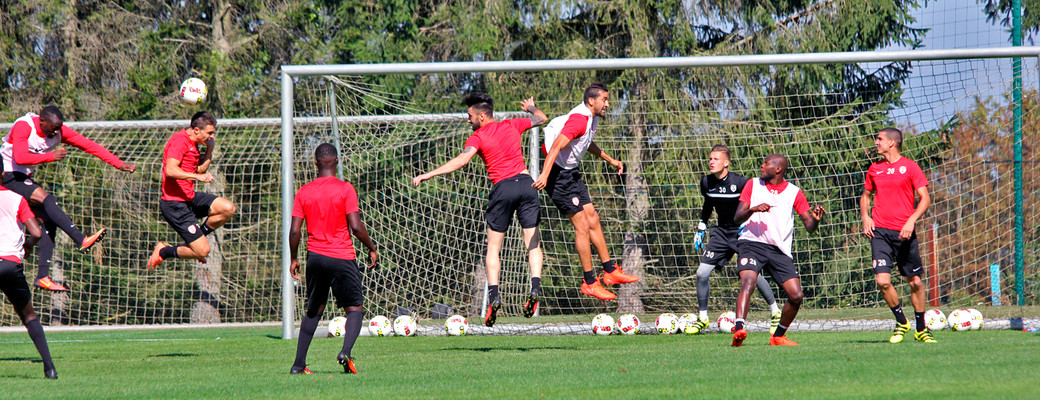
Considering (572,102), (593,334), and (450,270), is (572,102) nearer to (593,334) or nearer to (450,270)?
(450,270)

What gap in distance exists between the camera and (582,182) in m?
9.59

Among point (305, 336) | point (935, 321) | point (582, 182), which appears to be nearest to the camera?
point (305, 336)

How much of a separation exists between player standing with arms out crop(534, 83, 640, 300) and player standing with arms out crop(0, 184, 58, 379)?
459 cm

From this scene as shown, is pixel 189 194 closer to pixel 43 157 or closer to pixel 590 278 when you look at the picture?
pixel 43 157

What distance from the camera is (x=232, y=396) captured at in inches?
239

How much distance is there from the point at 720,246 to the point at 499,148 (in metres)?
3.65

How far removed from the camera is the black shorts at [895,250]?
939 cm

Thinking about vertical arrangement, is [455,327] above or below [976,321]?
below

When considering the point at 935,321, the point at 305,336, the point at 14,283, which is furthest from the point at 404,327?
the point at 935,321

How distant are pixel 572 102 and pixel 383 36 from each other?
7.81 meters

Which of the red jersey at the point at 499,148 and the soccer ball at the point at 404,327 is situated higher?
the red jersey at the point at 499,148

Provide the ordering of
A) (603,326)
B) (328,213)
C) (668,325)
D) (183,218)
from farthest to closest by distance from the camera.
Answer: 1. (603,326)
2. (668,325)
3. (183,218)
4. (328,213)

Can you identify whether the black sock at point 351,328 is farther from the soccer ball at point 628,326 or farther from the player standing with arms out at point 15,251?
the soccer ball at point 628,326

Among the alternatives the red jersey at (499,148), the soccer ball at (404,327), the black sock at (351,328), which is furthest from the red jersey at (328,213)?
the soccer ball at (404,327)
